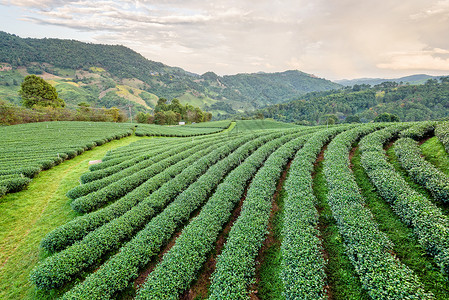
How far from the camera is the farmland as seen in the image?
6.46 meters

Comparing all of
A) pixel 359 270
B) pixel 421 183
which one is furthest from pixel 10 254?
pixel 421 183

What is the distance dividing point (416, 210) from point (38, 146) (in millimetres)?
39791

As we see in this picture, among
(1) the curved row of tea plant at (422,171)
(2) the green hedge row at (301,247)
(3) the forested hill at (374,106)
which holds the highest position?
(3) the forested hill at (374,106)

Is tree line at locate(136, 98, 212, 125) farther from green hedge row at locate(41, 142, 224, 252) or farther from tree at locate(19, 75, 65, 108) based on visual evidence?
green hedge row at locate(41, 142, 224, 252)

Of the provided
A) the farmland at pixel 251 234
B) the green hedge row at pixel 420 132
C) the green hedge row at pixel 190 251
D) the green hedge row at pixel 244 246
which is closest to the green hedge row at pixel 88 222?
the farmland at pixel 251 234

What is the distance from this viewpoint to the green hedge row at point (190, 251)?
666cm

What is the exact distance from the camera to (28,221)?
12406 millimetres

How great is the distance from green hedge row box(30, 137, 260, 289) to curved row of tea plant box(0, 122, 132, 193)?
11135 millimetres

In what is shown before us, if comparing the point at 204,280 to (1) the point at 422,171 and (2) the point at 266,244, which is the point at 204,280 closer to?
(2) the point at 266,244

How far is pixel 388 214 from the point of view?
9117 millimetres

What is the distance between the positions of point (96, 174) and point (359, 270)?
19.8m

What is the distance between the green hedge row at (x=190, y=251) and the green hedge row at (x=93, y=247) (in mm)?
3310

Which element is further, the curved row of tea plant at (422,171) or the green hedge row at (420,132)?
the green hedge row at (420,132)

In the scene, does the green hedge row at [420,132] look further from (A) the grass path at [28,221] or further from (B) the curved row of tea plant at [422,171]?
(A) the grass path at [28,221]
